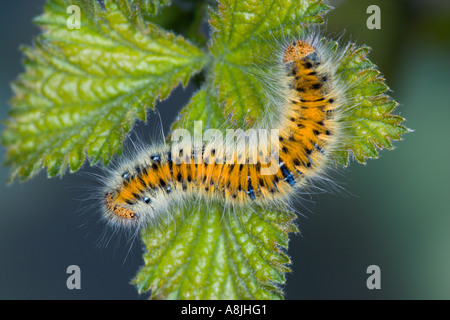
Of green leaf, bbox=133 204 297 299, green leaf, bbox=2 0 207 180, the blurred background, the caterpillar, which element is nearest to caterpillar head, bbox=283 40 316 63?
the caterpillar

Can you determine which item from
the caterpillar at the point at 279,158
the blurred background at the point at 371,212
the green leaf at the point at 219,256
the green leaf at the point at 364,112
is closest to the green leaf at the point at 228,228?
the green leaf at the point at 219,256

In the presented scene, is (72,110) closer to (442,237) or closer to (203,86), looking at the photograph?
(203,86)

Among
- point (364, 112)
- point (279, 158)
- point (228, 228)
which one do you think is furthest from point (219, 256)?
point (364, 112)

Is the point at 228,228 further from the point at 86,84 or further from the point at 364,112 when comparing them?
the point at 86,84

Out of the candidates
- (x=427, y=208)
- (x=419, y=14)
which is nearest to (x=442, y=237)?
(x=427, y=208)

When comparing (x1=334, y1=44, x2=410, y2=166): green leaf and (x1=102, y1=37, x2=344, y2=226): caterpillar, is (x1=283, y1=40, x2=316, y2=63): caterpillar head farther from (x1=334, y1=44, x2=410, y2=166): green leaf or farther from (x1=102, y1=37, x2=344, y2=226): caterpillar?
(x1=334, y1=44, x2=410, y2=166): green leaf

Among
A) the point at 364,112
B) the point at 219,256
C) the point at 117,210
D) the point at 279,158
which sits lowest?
the point at 219,256

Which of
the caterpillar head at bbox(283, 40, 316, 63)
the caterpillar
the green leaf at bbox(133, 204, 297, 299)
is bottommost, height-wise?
the green leaf at bbox(133, 204, 297, 299)
